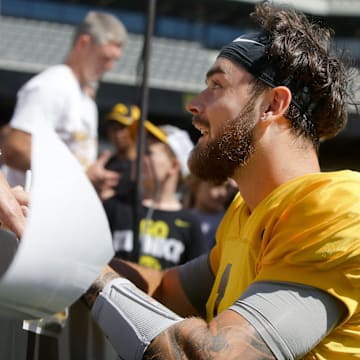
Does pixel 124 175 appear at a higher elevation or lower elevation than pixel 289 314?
lower

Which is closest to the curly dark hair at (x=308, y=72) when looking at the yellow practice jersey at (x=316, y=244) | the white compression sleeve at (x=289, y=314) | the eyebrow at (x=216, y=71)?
the eyebrow at (x=216, y=71)

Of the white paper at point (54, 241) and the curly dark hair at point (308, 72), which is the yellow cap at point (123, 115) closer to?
the curly dark hair at point (308, 72)

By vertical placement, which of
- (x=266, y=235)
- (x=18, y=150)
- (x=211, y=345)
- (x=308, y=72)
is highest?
(x=308, y=72)

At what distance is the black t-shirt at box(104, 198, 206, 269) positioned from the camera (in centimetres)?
409

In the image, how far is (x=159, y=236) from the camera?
4.18m

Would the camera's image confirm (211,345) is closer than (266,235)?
Yes

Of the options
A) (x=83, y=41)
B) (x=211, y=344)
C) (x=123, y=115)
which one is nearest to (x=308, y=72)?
(x=211, y=344)

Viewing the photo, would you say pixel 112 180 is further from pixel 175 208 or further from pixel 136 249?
pixel 136 249

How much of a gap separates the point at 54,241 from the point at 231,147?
807 millimetres

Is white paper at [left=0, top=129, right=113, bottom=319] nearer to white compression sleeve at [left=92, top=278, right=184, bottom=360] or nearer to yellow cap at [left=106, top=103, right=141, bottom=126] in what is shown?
white compression sleeve at [left=92, top=278, right=184, bottom=360]

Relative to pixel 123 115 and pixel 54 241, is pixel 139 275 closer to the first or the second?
pixel 54 241

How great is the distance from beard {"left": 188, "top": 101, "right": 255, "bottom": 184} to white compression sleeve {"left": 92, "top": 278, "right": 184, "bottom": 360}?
0.48 metres

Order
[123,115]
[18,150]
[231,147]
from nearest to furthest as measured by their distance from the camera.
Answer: [231,147]
[18,150]
[123,115]

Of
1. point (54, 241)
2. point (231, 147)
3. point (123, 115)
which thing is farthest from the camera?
point (123, 115)
